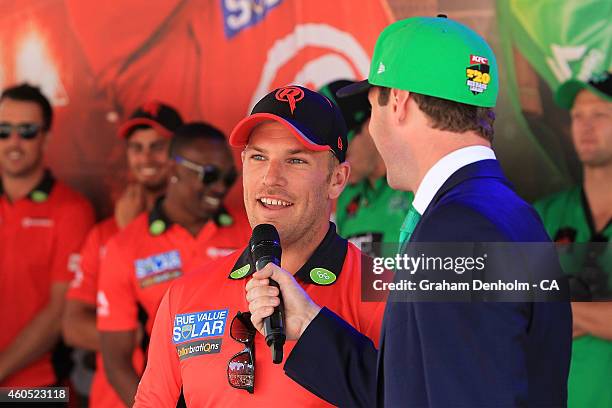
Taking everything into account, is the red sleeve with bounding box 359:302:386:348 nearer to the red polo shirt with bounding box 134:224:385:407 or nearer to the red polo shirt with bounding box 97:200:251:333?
the red polo shirt with bounding box 134:224:385:407

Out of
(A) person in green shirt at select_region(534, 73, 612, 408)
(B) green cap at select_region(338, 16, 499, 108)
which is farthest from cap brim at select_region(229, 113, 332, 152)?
(A) person in green shirt at select_region(534, 73, 612, 408)

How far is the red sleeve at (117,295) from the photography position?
15.3 feet

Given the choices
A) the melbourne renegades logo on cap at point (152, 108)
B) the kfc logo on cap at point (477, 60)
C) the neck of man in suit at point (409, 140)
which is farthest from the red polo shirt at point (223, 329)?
the melbourne renegades logo on cap at point (152, 108)

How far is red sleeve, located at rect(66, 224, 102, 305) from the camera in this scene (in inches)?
204

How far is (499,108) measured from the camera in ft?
14.7

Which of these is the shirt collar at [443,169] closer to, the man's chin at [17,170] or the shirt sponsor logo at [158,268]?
the shirt sponsor logo at [158,268]

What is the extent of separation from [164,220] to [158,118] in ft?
1.83

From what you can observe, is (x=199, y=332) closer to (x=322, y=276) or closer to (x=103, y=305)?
(x=322, y=276)

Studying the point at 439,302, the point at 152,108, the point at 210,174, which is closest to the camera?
the point at 439,302

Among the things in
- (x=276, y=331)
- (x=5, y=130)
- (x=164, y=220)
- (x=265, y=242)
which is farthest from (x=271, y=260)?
(x=5, y=130)

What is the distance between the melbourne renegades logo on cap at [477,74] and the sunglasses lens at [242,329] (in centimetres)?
79

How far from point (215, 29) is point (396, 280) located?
336 cm

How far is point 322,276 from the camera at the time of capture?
2631mm

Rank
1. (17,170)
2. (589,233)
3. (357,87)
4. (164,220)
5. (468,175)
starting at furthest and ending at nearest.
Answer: (17,170), (164,220), (589,233), (357,87), (468,175)
